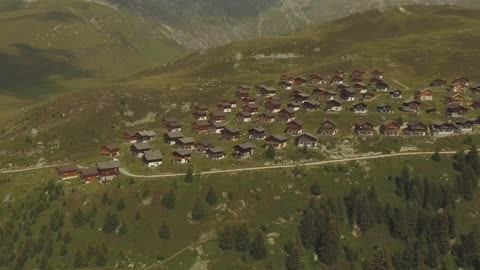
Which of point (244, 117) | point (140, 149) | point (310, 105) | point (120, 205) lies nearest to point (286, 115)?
point (310, 105)

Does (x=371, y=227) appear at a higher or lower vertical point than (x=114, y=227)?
lower

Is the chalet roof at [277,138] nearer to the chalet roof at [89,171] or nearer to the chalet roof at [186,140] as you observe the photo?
the chalet roof at [186,140]

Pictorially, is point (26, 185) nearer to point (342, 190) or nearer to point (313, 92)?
point (342, 190)

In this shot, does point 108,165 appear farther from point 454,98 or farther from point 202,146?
point 454,98

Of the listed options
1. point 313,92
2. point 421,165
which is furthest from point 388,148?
point 313,92

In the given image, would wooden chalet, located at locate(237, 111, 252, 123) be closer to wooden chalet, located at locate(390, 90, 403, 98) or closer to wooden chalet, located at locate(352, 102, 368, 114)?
wooden chalet, located at locate(352, 102, 368, 114)

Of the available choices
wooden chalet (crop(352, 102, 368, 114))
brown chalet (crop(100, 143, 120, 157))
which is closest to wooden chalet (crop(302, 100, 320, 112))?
wooden chalet (crop(352, 102, 368, 114))
